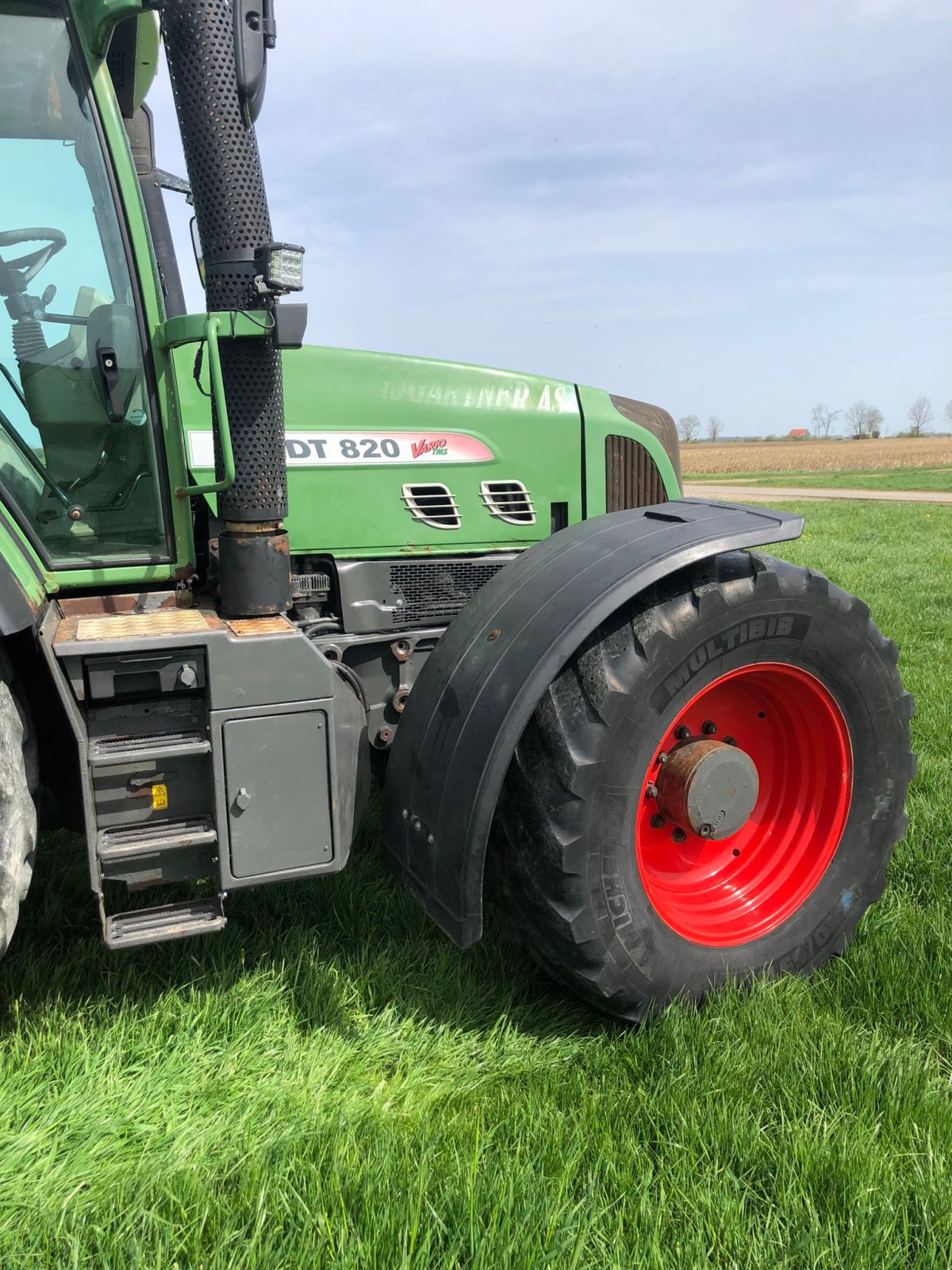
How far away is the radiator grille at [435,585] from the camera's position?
119 inches

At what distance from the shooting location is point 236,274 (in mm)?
2145

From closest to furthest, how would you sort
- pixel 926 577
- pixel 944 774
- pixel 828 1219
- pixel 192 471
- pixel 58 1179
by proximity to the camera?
pixel 828 1219 < pixel 58 1179 < pixel 192 471 < pixel 944 774 < pixel 926 577

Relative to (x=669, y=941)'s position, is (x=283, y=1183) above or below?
below

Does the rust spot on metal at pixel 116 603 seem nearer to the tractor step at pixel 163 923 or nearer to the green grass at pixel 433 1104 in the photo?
the tractor step at pixel 163 923

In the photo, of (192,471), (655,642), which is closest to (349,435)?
(192,471)

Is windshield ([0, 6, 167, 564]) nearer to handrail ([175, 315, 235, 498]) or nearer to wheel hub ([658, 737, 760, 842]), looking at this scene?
handrail ([175, 315, 235, 498])

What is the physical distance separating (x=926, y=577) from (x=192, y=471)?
7776 millimetres

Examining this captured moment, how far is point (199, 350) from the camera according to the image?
229cm

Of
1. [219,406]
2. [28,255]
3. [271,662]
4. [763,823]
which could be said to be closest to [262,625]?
[271,662]

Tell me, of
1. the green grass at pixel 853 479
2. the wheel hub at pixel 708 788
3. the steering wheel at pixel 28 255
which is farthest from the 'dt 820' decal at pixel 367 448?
the green grass at pixel 853 479

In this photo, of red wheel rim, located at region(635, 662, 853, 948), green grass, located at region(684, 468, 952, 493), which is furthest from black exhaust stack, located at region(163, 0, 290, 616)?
green grass, located at region(684, 468, 952, 493)

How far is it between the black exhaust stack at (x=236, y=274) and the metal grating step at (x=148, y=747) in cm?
34

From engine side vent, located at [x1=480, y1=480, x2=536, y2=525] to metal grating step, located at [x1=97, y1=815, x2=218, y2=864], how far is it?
141 centimetres

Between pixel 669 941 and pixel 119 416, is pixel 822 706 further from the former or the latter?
pixel 119 416
